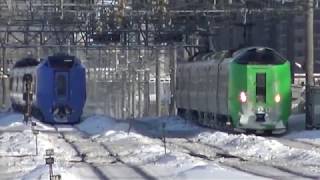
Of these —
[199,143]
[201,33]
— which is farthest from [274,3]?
[199,143]

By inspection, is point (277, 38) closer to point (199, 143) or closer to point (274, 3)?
point (274, 3)

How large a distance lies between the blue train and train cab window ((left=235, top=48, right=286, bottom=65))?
1359 centimetres

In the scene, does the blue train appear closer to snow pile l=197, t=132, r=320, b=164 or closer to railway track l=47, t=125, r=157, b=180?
railway track l=47, t=125, r=157, b=180

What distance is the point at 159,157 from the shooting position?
23.7 meters

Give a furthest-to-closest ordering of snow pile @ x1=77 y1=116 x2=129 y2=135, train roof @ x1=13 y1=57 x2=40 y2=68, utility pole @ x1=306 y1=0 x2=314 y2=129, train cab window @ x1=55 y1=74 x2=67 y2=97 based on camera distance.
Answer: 1. train roof @ x1=13 y1=57 x2=40 y2=68
2. train cab window @ x1=55 y1=74 x2=67 y2=97
3. snow pile @ x1=77 y1=116 x2=129 y2=135
4. utility pole @ x1=306 y1=0 x2=314 y2=129

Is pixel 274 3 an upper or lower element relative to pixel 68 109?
upper

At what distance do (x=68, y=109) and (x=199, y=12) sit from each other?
27.5ft

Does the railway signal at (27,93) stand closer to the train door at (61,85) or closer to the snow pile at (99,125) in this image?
the train door at (61,85)

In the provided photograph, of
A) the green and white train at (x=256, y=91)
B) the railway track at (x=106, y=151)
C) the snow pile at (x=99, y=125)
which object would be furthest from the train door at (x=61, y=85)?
the green and white train at (x=256, y=91)

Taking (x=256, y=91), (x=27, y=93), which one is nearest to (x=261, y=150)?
(x=256, y=91)

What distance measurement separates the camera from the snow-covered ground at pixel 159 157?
19.5 m

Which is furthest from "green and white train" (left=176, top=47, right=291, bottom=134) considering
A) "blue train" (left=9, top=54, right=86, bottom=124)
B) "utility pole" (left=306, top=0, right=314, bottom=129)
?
"blue train" (left=9, top=54, right=86, bottom=124)

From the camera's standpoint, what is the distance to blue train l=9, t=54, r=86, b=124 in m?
46.4

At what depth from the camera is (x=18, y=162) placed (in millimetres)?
23203
